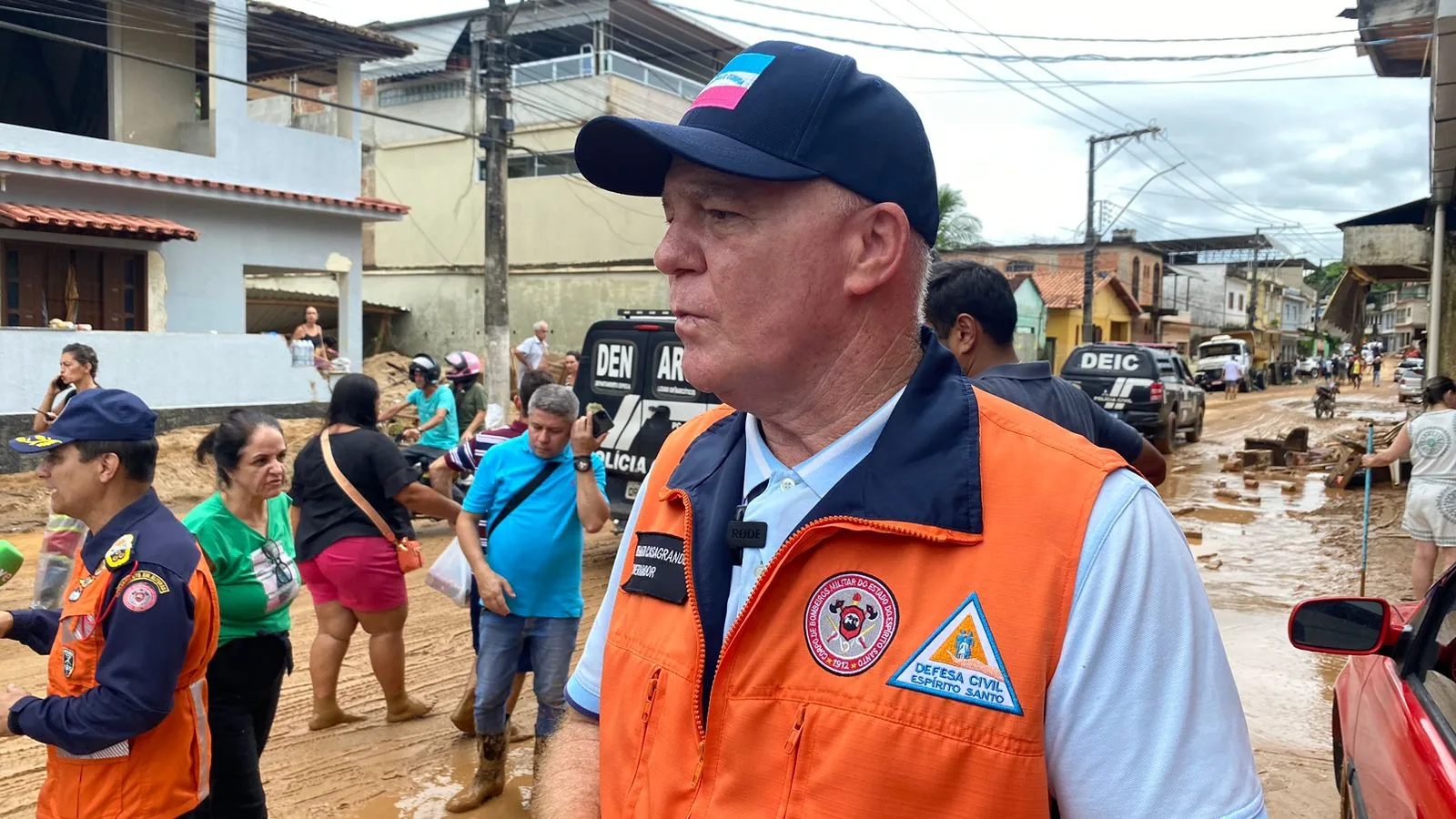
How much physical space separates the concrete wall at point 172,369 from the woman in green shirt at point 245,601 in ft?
31.9

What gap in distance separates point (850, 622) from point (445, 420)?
Result: 9.73 metres

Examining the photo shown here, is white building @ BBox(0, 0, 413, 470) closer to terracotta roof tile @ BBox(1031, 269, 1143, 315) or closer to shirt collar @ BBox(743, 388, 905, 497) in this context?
shirt collar @ BBox(743, 388, 905, 497)

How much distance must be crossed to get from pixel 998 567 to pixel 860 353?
410 millimetres

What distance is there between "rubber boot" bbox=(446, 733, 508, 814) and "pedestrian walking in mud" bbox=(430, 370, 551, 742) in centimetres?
12

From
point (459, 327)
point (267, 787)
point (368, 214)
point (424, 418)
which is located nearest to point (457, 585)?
point (267, 787)

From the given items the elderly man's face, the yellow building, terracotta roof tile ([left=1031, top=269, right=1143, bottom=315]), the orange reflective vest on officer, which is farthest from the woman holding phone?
terracotta roof tile ([left=1031, top=269, right=1143, bottom=315])

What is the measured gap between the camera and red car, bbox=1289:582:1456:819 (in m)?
2.36

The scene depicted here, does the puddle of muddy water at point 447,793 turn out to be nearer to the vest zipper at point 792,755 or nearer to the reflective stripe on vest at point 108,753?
the reflective stripe on vest at point 108,753

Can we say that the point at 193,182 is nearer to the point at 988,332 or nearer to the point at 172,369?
the point at 172,369

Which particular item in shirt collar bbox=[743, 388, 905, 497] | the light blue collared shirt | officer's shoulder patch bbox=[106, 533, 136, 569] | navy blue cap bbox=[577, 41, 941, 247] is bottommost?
officer's shoulder patch bbox=[106, 533, 136, 569]

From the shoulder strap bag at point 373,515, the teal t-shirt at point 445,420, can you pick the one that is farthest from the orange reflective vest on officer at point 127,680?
the teal t-shirt at point 445,420

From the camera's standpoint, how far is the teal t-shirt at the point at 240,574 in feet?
11.9

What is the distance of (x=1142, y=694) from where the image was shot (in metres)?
1.14

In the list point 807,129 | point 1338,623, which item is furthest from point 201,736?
point 1338,623
